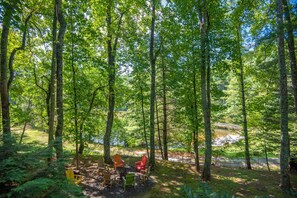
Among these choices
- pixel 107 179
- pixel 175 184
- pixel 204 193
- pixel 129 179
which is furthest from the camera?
pixel 175 184

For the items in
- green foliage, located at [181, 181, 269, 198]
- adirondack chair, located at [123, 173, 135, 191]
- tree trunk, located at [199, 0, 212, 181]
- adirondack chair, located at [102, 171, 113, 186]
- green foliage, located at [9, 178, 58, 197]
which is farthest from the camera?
tree trunk, located at [199, 0, 212, 181]

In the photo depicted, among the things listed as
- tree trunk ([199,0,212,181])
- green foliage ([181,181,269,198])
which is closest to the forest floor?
tree trunk ([199,0,212,181])

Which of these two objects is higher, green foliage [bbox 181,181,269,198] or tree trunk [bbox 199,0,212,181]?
tree trunk [bbox 199,0,212,181]

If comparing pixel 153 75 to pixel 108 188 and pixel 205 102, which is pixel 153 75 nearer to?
pixel 205 102

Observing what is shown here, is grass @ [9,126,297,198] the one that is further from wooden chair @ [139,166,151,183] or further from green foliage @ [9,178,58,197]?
green foliage @ [9,178,58,197]

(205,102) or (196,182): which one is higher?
(205,102)

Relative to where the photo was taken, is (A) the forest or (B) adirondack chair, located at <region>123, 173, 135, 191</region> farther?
(B) adirondack chair, located at <region>123, 173, 135, 191</region>

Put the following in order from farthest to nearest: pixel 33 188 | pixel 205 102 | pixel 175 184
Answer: pixel 205 102 → pixel 175 184 → pixel 33 188

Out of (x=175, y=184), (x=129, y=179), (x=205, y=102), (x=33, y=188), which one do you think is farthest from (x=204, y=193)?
(x=205, y=102)

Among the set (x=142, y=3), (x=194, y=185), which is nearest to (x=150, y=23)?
(x=142, y=3)

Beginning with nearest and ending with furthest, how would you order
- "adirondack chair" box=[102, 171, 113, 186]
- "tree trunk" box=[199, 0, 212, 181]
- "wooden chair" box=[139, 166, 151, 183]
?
"adirondack chair" box=[102, 171, 113, 186] → "tree trunk" box=[199, 0, 212, 181] → "wooden chair" box=[139, 166, 151, 183]

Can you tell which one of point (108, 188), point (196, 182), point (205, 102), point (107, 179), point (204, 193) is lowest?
point (196, 182)

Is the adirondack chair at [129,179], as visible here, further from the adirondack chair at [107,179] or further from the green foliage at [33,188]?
the green foliage at [33,188]

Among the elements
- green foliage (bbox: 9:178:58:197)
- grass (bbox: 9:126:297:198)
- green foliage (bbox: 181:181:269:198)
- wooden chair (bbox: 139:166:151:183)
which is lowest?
grass (bbox: 9:126:297:198)
